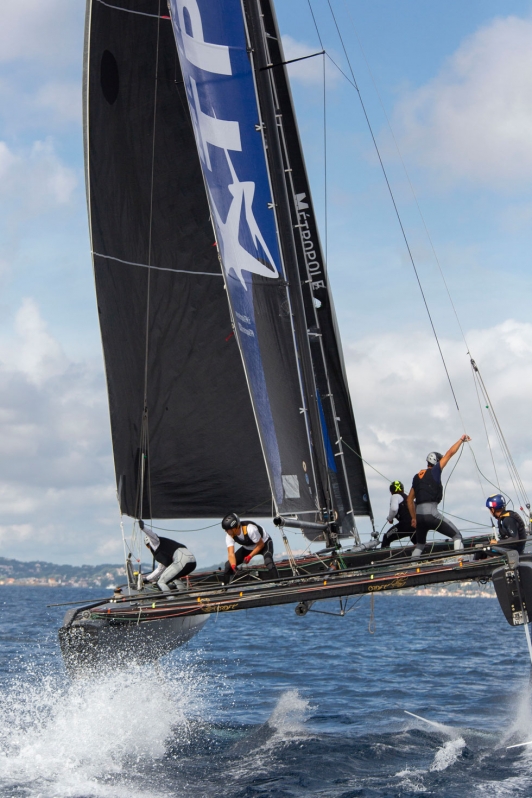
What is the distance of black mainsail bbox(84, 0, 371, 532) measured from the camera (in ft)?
33.3

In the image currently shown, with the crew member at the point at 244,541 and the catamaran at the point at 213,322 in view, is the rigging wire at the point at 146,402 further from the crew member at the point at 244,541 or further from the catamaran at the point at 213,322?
the crew member at the point at 244,541

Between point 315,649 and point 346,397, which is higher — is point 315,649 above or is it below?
below

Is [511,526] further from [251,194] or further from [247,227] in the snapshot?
[251,194]

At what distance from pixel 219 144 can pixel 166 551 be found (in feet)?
15.8

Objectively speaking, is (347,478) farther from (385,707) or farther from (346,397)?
(385,707)

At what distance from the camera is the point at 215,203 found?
9930 millimetres

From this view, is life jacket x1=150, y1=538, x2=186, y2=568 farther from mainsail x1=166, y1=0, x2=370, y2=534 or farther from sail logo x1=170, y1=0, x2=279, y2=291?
sail logo x1=170, y1=0, x2=279, y2=291

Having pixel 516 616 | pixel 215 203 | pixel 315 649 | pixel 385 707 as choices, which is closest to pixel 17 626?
pixel 315 649

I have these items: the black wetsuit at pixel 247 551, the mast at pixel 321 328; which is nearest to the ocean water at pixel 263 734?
the black wetsuit at pixel 247 551

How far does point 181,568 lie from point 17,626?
2156cm

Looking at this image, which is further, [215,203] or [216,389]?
[216,389]

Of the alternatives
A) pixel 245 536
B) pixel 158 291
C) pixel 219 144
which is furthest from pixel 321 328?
pixel 245 536

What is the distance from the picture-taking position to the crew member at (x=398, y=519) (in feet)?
36.2

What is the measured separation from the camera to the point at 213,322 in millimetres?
12555
